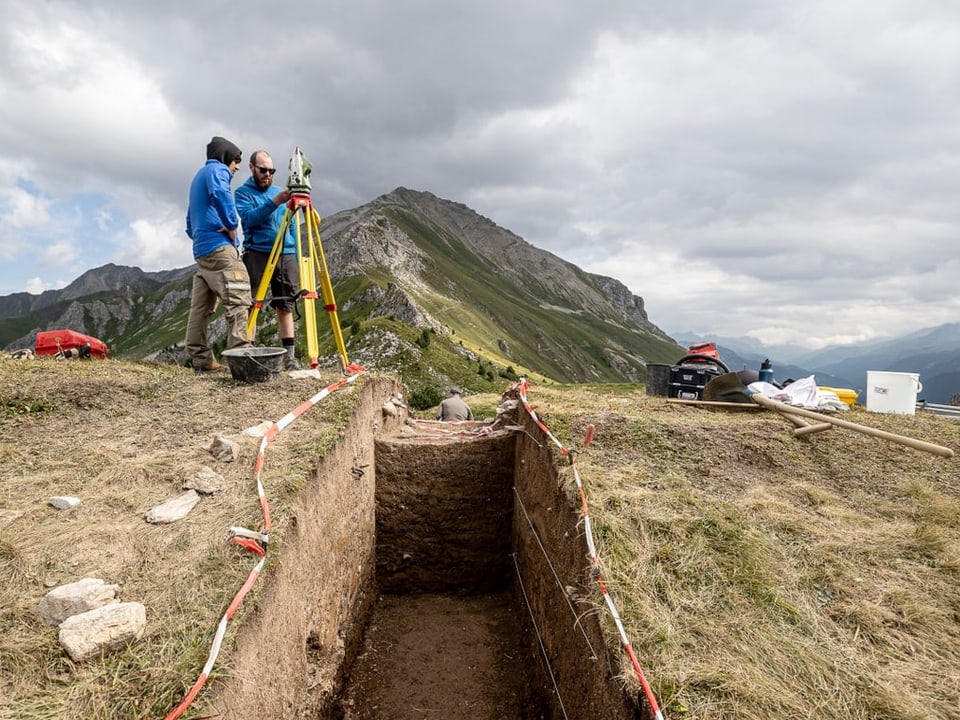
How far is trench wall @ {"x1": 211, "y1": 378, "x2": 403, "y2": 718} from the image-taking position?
12.4ft

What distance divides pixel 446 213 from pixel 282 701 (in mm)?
195334

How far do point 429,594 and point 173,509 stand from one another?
567cm

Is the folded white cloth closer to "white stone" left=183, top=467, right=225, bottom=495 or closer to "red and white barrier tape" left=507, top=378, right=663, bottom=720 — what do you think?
"red and white barrier tape" left=507, top=378, right=663, bottom=720

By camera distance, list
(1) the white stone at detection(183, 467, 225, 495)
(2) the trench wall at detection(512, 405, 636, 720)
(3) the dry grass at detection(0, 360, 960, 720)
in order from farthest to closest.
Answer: (1) the white stone at detection(183, 467, 225, 495)
(2) the trench wall at detection(512, 405, 636, 720)
(3) the dry grass at detection(0, 360, 960, 720)

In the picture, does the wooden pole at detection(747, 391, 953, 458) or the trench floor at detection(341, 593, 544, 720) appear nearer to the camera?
the trench floor at detection(341, 593, 544, 720)

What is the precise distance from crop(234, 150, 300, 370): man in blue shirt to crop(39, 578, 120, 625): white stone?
5197mm

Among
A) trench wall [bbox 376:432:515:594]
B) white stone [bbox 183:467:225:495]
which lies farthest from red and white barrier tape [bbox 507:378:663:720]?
white stone [bbox 183:467:225:495]

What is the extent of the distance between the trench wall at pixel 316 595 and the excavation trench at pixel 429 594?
2cm

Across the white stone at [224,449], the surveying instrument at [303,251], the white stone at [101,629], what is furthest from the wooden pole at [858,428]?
the white stone at [101,629]

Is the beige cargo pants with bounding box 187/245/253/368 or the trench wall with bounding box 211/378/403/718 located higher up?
the beige cargo pants with bounding box 187/245/253/368

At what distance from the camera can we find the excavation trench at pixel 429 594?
445 cm

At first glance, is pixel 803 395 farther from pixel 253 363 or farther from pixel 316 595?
pixel 253 363

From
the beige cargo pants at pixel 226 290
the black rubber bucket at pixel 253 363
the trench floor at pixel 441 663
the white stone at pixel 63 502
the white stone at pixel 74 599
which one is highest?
the beige cargo pants at pixel 226 290

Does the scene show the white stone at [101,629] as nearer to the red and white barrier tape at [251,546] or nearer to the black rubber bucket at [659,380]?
the red and white barrier tape at [251,546]
